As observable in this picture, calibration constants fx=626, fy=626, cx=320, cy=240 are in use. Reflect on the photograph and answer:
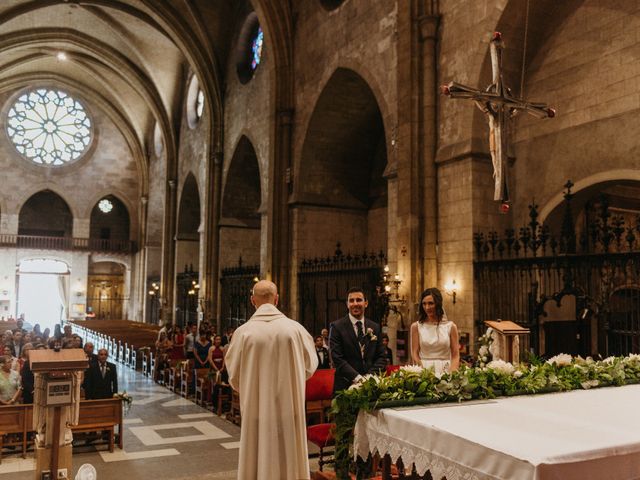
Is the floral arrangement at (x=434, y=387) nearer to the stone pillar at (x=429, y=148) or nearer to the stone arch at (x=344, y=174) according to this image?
the stone pillar at (x=429, y=148)

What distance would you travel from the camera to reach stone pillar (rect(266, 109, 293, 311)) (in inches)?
752

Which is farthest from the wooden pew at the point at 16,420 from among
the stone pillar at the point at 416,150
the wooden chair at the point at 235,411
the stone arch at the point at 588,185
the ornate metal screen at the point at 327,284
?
the stone arch at the point at 588,185

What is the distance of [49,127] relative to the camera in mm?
37969

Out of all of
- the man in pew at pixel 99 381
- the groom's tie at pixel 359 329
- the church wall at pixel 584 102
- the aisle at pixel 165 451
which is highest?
the church wall at pixel 584 102

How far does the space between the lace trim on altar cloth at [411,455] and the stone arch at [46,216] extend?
38.0m

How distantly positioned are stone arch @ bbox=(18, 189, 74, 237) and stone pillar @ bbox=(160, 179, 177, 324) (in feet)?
33.1

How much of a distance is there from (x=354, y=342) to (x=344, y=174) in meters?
14.5

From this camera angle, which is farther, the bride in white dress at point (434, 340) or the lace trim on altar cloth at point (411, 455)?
the bride in white dress at point (434, 340)

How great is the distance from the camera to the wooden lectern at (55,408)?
6090 millimetres

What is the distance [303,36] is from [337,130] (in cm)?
312

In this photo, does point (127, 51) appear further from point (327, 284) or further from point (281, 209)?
point (327, 284)

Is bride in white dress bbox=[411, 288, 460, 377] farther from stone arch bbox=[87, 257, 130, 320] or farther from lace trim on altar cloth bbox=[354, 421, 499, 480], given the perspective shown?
stone arch bbox=[87, 257, 130, 320]

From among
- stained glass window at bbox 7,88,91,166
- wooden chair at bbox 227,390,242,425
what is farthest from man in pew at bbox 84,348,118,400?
stained glass window at bbox 7,88,91,166

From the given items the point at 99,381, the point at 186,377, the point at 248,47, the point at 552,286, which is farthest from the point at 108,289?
the point at 552,286
